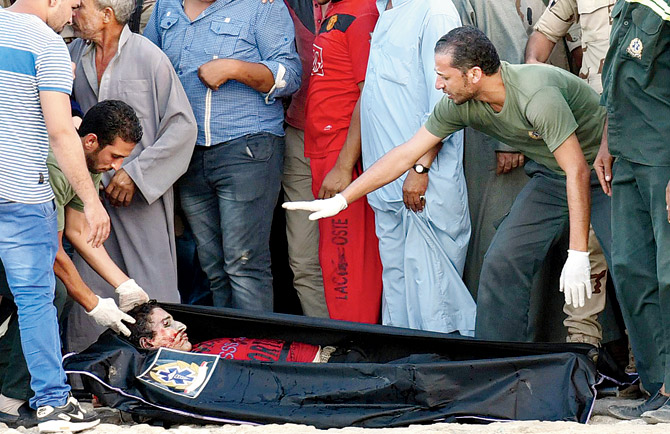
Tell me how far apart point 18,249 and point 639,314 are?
2.46 meters

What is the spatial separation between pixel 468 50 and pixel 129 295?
6.24 feet

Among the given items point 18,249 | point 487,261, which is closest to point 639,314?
point 487,261

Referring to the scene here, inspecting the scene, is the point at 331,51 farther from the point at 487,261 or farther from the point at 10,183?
the point at 10,183

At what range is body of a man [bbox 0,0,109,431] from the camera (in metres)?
3.74

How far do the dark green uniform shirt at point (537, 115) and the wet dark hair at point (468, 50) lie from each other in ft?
0.32

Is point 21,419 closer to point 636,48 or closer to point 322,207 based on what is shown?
point 322,207

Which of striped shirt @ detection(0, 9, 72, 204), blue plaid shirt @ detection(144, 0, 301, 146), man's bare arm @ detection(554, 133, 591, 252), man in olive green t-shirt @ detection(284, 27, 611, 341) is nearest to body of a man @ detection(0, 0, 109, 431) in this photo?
striped shirt @ detection(0, 9, 72, 204)

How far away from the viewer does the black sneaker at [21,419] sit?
13.0 feet

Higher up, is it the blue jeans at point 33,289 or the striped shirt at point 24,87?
the striped shirt at point 24,87

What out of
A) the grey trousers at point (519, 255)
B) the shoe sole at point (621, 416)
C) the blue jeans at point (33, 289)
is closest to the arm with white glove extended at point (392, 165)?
the grey trousers at point (519, 255)

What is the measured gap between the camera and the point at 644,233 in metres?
4.00

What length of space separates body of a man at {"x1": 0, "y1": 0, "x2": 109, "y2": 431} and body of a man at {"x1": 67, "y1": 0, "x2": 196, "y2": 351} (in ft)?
3.74

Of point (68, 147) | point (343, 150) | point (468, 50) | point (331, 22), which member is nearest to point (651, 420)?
point (468, 50)

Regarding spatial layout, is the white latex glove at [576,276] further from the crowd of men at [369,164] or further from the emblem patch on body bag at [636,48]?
the emblem patch on body bag at [636,48]
